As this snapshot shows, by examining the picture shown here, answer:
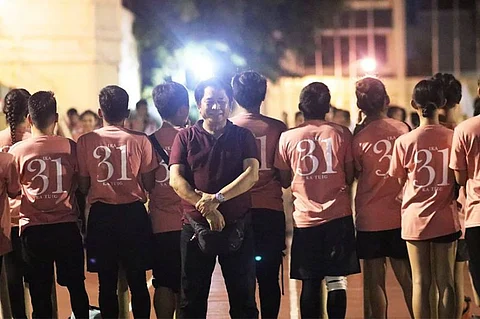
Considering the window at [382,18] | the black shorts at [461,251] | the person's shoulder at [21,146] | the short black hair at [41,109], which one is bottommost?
the black shorts at [461,251]

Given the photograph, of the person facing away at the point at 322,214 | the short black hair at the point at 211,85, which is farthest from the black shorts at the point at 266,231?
the short black hair at the point at 211,85

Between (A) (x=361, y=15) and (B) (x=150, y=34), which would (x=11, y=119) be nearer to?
(B) (x=150, y=34)

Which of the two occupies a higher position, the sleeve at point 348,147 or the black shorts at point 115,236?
the sleeve at point 348,147

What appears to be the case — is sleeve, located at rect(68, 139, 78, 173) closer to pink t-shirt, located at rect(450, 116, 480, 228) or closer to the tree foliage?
pink t-shirt, located at rect(450, 116, 480, 228)

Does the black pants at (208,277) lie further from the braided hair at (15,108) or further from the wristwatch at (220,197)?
the braided hair at (15,108)

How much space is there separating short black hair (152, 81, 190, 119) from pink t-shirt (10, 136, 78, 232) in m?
0.79

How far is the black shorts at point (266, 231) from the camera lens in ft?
22.9

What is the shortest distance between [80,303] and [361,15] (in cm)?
3441

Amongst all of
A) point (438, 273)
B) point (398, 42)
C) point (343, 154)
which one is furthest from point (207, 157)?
point (398, 42)

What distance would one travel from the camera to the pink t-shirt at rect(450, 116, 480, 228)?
21.1 ft

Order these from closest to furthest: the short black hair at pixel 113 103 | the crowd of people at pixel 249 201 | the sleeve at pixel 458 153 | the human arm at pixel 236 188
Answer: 1. the human arm at pixel 236 188
2. the crowd of people at pixel 249 201
3. the sleeve at pixel 458 153
4. the short black hair at pixel 113 103

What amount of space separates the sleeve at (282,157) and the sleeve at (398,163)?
0.75 m

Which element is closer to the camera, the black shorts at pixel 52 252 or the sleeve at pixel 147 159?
the black shorts at pixel 52 252

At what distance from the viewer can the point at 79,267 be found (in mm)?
6656
